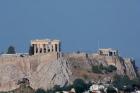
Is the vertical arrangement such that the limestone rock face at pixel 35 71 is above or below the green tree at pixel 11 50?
below

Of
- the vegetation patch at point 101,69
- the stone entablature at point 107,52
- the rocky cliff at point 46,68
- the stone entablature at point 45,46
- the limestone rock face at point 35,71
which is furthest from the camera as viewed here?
the stone entablature at point 107,52

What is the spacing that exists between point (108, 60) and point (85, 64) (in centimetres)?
331

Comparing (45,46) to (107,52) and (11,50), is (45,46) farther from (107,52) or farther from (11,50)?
(11,50)

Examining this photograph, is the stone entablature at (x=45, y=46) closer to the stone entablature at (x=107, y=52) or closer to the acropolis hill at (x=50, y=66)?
the acropolis hill at (x=50, y=66)

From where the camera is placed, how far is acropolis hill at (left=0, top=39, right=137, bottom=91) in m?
152

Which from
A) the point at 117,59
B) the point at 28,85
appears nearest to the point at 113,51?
the point at 117,59

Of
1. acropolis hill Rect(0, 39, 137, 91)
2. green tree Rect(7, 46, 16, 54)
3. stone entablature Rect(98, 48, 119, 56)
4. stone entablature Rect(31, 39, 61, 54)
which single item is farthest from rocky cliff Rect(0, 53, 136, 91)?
green tree Rect(7, 46, 16, 54)

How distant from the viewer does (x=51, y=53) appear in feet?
501

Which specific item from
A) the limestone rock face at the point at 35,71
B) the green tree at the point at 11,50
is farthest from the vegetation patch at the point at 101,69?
the green tree at the point at 11,50

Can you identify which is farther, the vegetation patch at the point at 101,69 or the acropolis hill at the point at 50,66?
the vegetation patch at the point at 101,69

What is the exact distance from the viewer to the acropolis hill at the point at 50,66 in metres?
152

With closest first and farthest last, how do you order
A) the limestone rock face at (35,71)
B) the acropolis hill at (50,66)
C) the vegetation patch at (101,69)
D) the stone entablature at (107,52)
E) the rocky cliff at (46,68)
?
the limestone rock face at (35,71) < the acropolis hill at (50,66) < the rocky cliff at (46,68) < the vegetation patch at (101,69) < the stone entablature at (107,52)

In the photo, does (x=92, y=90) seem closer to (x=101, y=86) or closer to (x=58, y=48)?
(x=101, y=86)

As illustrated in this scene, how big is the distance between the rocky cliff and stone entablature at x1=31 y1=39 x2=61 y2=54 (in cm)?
140
